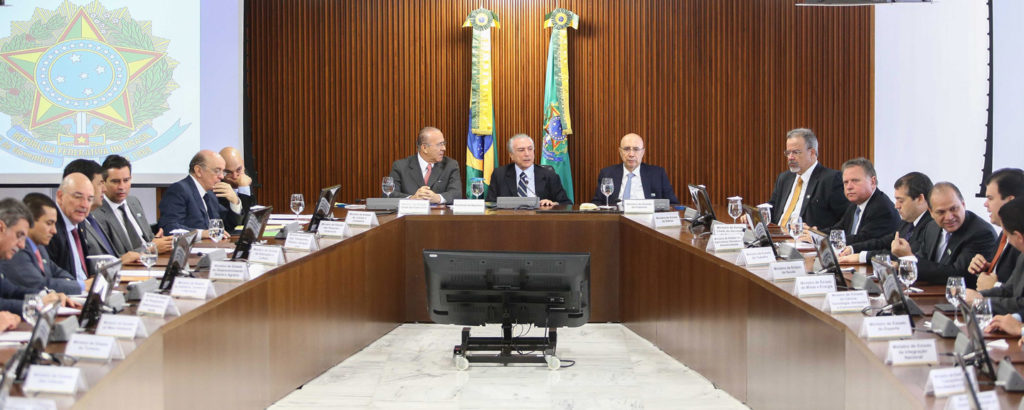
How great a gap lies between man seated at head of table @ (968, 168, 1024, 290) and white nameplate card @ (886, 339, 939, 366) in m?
1.16

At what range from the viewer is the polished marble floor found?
4.16 metres

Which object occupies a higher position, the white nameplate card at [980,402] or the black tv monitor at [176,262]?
the black tv monitor at [176,262]

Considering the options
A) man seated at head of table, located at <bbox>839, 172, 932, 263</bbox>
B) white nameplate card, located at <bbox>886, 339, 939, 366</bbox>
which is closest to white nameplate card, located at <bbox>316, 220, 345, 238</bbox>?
man seated at head of table, located at <bbox>839, 172, 932, 263</bbox>

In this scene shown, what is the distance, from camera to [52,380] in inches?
82.9

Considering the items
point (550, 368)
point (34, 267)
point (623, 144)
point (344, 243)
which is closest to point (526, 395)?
point (550, 368)

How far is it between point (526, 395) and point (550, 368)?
48cm

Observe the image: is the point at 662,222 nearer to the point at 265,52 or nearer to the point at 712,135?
the point at 712,135

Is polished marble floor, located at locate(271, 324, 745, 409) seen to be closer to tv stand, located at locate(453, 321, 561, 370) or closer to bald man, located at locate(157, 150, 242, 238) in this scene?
tv stand, located at locate(453, 321, 561, 370)

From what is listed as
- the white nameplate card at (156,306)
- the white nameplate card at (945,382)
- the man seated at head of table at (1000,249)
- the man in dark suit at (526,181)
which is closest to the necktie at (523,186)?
the man in dark suit at (526,181)

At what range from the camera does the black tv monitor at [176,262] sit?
323 centimetres

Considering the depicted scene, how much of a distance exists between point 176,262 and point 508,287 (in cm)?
161

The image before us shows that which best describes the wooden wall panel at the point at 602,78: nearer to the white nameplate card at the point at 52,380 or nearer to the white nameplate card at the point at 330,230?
the white nameplate card at the point at 330,230

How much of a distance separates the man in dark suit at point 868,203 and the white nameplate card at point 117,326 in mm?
3387

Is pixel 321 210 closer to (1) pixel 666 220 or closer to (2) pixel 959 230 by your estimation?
(1) pixel 666 220
